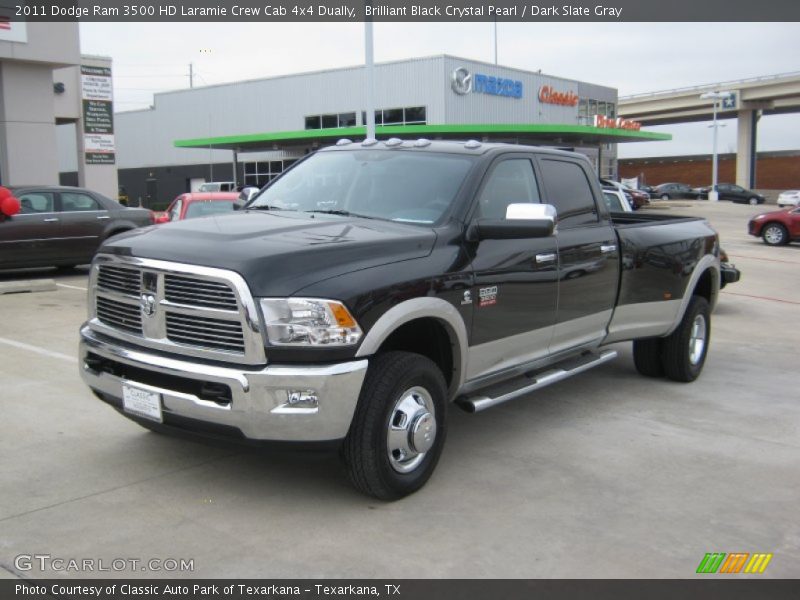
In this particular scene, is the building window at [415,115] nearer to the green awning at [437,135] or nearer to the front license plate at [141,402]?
the green awning at [437,135]

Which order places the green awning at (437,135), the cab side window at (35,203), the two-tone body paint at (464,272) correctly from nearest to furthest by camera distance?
the two-tone body paint at (464,272), the cab side window at (35,203), the green awning at (437,135)

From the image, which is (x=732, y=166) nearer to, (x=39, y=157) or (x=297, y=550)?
(x=39, y=157)

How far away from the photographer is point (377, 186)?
5422mm

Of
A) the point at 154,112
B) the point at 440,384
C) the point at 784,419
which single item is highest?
the point at 154,112

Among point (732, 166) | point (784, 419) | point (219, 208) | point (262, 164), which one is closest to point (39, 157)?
point (219, 208)

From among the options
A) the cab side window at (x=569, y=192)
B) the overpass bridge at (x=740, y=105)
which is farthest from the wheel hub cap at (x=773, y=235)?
the overpass bridge at (x=740, y=105)

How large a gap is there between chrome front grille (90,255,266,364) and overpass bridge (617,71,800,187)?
77.7 m

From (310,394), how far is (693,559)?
2.00 meters

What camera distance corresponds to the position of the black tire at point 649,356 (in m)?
7.43

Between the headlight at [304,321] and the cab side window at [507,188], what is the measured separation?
154cm

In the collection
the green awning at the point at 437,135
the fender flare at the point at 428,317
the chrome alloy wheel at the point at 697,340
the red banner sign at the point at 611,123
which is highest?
the red banner sign at the point at 611,123

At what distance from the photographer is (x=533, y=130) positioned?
132 feet

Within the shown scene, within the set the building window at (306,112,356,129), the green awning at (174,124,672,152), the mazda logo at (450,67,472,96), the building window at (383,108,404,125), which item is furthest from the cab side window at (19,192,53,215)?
the building window at (306,112,356,129)
